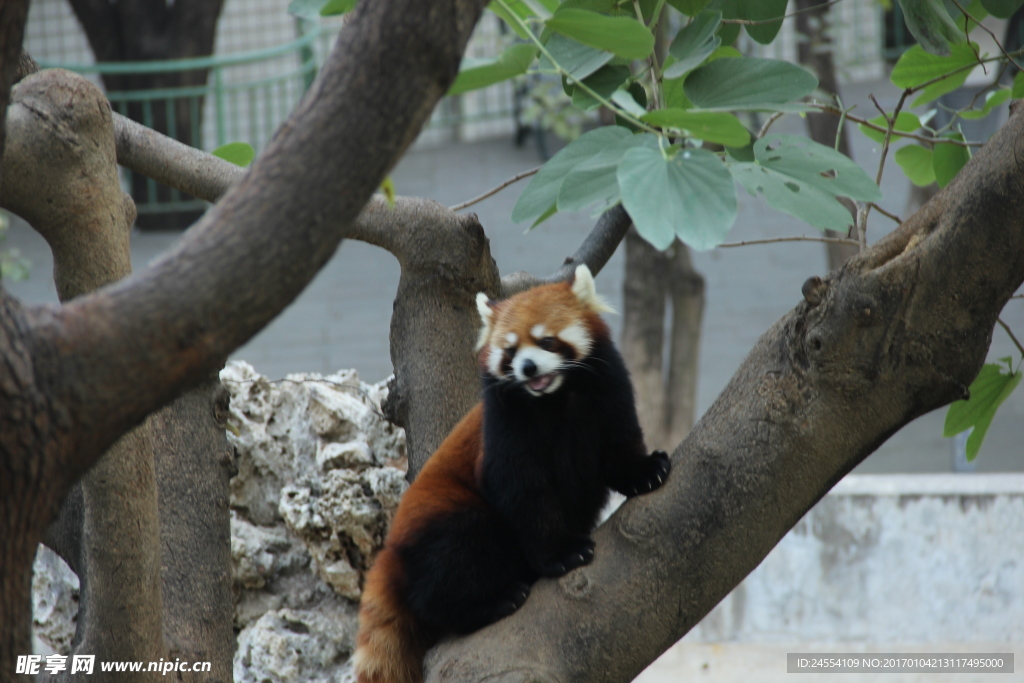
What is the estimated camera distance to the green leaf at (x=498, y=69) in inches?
58.3

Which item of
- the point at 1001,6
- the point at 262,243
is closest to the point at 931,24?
the point at 1001,6

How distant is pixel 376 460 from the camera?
2789 millimetres

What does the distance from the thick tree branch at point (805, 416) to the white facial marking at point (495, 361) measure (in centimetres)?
54

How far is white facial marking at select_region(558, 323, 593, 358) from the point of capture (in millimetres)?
1963

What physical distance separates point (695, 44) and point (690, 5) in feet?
0.71

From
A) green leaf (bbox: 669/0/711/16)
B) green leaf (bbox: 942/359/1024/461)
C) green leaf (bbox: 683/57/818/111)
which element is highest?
green leaf (bbox: 669/0/711/16)

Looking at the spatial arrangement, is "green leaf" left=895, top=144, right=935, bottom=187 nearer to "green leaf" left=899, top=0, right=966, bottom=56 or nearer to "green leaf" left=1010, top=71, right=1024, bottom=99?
"green leaf" left=1010, top=71, right=1024, bottom=99

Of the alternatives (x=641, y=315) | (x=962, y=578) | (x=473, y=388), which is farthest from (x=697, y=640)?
(x=473, y=388)

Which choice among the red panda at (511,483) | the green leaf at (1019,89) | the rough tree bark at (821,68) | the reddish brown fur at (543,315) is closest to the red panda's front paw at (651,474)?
the red panda at (511,483)

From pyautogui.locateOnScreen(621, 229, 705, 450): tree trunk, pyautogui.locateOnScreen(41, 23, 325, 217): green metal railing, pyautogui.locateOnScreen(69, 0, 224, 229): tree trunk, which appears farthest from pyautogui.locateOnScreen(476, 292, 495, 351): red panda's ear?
pyautogui.locateOnScreen(69, 0, 224, 229): tree trunk

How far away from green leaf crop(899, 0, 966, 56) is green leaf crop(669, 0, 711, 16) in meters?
0.33

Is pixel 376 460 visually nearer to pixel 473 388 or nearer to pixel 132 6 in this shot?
pixel 473 388

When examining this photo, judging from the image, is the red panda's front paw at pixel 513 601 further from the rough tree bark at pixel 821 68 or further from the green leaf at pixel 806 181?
the rough tree bark at pixel 821 68

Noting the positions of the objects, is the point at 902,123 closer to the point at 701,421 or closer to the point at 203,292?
the point at 701,421
